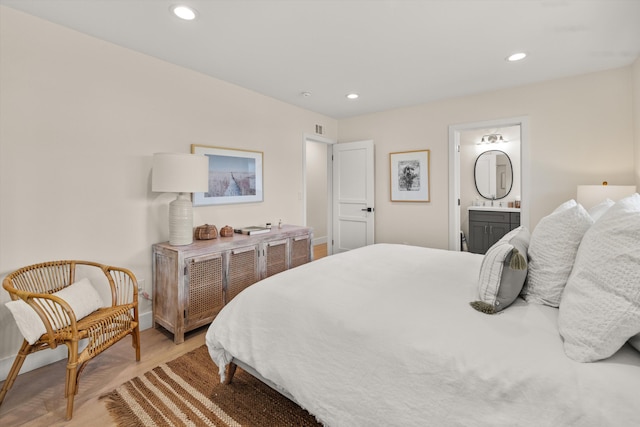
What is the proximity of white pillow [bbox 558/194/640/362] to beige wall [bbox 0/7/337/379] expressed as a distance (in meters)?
3.05

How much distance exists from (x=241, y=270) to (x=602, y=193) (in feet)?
11.3

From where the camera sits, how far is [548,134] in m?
3.42

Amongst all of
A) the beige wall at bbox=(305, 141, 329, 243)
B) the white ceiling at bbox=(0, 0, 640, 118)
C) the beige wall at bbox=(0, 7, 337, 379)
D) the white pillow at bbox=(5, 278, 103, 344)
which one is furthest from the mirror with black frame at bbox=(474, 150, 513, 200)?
the white pillow at bbox=(5, 278, 103, 344)

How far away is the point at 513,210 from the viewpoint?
4.79 meters

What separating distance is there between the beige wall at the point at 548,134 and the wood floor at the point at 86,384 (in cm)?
347

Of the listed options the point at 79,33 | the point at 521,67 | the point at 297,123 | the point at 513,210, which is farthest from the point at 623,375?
the point at 513,210

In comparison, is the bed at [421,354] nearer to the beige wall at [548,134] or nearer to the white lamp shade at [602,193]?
the white lamp shade at [602,193]

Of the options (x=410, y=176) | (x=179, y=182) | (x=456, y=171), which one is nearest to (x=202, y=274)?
(x=179, y=182)

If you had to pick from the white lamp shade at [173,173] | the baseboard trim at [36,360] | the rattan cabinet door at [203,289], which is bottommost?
the baseboard trim at [36,360]

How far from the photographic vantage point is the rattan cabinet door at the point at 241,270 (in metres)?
2.84

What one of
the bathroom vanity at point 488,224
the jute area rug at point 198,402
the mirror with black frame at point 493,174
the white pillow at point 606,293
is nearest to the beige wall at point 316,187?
the bathroom vanity at point 488,224

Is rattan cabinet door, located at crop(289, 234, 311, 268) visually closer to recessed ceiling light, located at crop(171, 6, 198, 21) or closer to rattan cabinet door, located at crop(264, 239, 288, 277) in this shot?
rattan cabinet door, located at crop(264, 239, 288, 277)

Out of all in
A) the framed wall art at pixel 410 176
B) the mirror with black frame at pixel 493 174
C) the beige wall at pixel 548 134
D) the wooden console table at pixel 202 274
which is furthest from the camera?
the mirror with black frame at pixel 493 174

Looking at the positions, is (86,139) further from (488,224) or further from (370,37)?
(488,224)
